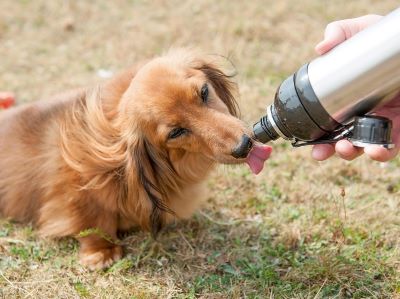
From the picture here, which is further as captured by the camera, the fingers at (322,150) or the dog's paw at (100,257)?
the dog's paw at (100,257)

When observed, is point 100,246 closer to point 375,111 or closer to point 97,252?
point 97,252

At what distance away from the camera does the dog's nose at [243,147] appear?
8.34 ft

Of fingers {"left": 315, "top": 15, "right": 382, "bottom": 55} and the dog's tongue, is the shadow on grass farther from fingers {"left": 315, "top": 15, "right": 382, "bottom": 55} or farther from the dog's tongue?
fingers {"left": 315, "top": 15, "right": 382, "bottom": 55}

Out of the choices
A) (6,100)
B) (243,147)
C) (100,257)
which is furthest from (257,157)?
(6,100)

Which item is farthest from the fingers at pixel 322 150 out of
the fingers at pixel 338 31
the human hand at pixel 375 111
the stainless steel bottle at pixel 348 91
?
the fingers at pixel 338 31

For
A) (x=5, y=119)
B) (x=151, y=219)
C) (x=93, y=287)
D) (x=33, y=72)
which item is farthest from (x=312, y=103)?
(x=33, y=72)

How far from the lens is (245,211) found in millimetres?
3377

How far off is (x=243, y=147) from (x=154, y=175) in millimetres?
648

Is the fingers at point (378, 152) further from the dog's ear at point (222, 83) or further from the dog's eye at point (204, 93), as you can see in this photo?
the dog's ear at point (222, 83)

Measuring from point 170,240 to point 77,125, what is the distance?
869 millimetres

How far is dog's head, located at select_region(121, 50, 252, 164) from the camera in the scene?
8.56 ft

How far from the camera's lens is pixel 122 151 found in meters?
2.90

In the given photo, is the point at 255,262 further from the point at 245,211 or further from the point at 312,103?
Answer: the point at 312,103

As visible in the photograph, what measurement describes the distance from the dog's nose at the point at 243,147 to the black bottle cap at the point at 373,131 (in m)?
0.66
